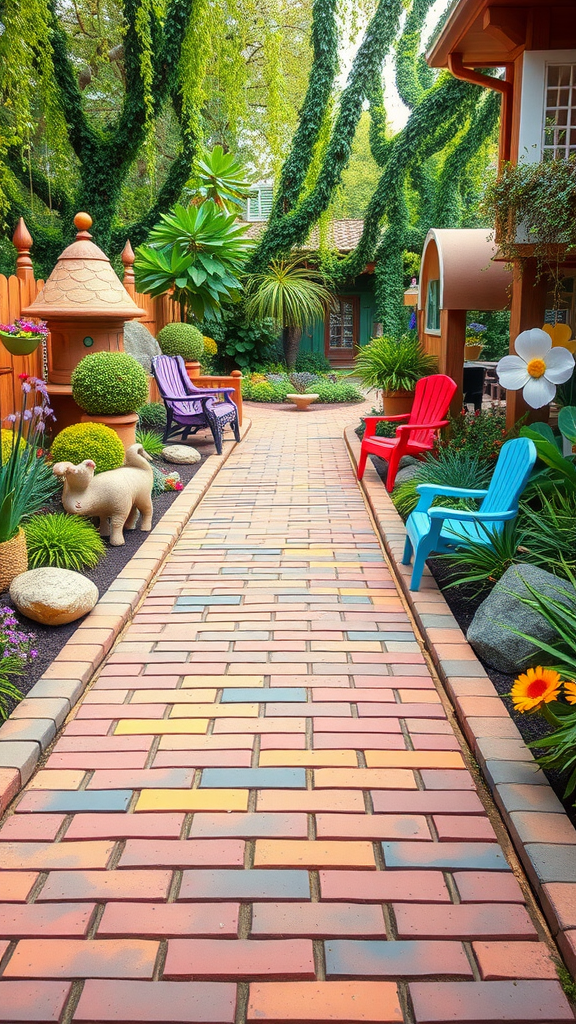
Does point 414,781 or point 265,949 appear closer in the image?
point 265,949

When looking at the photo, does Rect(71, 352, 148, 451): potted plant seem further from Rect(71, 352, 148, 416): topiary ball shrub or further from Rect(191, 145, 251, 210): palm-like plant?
Rect(191, 145, 251, 210): palm-like plant

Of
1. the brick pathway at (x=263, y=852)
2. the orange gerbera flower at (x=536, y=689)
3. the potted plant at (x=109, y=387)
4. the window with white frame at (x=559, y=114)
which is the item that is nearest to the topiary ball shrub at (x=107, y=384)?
the potted plant at (x=109, y=387)

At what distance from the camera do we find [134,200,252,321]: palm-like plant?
11.5 m

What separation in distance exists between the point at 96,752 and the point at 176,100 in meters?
12.9

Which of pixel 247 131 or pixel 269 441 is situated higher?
pixel 247 131

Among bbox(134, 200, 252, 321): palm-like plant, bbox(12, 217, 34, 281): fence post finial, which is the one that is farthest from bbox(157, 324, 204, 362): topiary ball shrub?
bbox(12, 217, 34, 281): fence post finial

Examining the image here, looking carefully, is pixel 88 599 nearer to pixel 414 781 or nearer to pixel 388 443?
pixel 414 781

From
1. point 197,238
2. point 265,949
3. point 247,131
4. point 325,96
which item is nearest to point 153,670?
point 265,949

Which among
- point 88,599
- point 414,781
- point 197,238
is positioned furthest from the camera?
point 197,238

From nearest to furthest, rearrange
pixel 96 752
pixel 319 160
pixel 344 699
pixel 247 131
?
1. pixel 96 752
2. pixel 344 699
3. pixel 319 160
4. pixel 247 131

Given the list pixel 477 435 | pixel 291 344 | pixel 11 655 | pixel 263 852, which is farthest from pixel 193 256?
pixel 263 852

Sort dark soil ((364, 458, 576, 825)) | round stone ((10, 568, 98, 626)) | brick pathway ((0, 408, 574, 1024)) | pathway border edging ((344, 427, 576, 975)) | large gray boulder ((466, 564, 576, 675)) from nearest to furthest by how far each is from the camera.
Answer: brick pathway ((0, 408, 574, 1024))
pathway border edging ((344, 427, 576, 975))
dark soil ((364, 458, 576, 825))
large gray boulder ((466, 564, 576, 675))
round stone ((10, 568, 98, 626))

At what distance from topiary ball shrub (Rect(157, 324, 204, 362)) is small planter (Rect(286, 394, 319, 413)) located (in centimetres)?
316

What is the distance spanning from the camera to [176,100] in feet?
43.2
